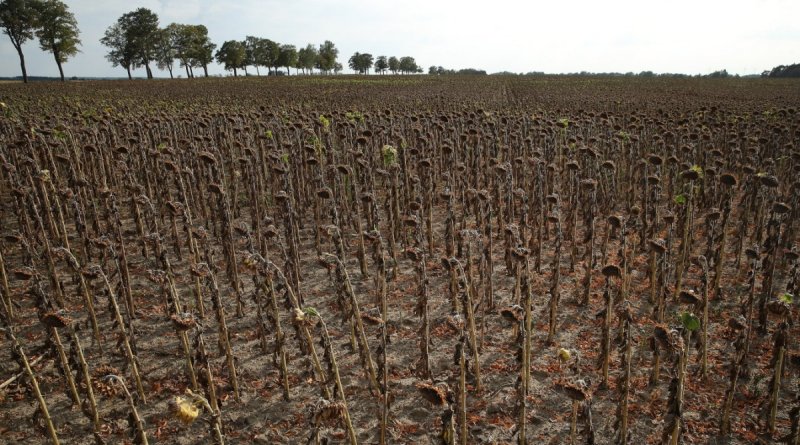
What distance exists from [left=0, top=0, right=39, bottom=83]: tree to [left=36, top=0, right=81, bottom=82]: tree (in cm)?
117

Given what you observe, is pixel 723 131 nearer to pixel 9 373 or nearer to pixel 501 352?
pixel 501 352

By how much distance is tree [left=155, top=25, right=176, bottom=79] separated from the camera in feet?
290

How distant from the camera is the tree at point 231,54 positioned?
98.6 metres

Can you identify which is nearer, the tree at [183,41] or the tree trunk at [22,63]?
the tree trunk at [22,63]

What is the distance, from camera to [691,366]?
5758 mm

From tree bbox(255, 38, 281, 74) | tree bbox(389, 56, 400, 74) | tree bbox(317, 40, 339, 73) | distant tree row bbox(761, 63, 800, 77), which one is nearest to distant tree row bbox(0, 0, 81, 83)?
tree bbox(255, 38, 281, 74)

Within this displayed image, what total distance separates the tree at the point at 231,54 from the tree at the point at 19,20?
114 ft

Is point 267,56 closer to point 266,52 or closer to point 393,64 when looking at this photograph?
point 266,52

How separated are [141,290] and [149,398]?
3.01 meters

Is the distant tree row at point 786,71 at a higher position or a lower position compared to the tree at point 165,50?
lower

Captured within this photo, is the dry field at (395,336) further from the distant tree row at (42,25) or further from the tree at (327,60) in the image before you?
the tree at (327,60)

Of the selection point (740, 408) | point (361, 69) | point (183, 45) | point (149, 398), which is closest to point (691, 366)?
point (740, 408)

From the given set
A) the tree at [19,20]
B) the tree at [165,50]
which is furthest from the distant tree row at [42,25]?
the tree at [165,50]

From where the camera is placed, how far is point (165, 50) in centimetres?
9106
